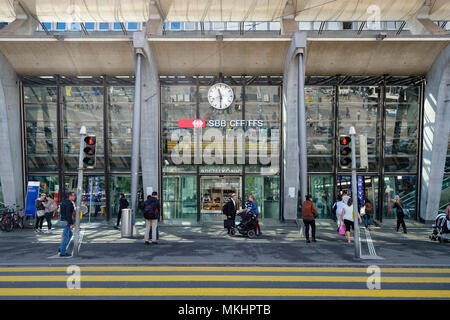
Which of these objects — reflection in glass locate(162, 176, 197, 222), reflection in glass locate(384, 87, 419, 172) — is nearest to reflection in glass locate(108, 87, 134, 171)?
reflection in glass locate(162, 176, 197, 222)

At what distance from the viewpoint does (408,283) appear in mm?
7016

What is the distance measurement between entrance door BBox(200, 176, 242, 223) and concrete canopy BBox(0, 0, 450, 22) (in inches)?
315

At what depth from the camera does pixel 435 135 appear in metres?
15.9

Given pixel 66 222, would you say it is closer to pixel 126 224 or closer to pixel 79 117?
pixel 126 224

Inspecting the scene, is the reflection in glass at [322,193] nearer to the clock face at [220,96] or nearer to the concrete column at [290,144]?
the concrete column at [290,144]

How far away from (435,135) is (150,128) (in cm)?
1360

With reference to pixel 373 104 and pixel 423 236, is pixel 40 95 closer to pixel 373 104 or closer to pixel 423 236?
pixel 373 104

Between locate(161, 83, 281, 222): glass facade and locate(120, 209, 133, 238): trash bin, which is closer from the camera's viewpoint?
locate(120, 209, 133, 238): trash bin

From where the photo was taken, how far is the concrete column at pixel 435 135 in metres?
15.5

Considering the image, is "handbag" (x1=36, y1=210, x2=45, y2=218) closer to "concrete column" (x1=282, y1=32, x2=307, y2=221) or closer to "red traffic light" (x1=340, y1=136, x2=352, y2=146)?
"concrete column" (x1=282, y1=32, x2=307, y2=221)

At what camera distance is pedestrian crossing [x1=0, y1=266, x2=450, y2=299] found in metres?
6.36

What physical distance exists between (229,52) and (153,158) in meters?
6.19
